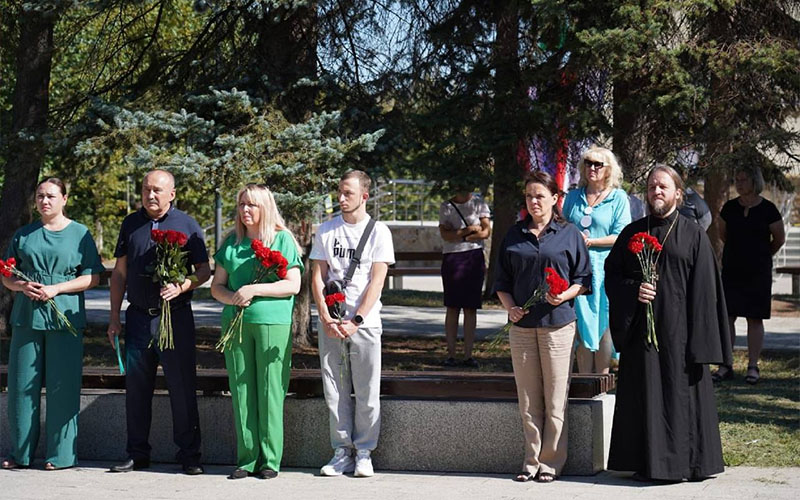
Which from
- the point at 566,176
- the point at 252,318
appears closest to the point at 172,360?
the point at 252,318

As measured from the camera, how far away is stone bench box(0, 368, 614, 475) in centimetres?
720

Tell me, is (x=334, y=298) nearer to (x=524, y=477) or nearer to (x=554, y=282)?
(x=554, y=282)

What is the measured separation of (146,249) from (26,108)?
281 inches

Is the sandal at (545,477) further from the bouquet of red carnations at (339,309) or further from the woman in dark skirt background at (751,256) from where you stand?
the woman in dark skirt background at (751,256)

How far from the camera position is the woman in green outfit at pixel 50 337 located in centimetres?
756

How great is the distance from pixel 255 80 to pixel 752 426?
5.89m

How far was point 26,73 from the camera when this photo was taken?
13.8 m

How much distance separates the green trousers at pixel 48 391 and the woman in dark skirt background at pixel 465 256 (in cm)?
433

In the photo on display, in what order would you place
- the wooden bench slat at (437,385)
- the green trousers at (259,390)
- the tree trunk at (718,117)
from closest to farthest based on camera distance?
the green trousers at (259,390) < the wooden bench slat at (437,385) < the tree trunk at (718,117)

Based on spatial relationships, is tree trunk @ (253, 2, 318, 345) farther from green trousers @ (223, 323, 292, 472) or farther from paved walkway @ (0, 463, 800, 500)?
paved walkway @ (0, 463, 800, 500)

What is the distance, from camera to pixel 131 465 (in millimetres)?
7480

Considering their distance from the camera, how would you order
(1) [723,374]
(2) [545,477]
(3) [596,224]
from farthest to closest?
(1) [723,374]
(3) [596,224]
(2) [545,477]

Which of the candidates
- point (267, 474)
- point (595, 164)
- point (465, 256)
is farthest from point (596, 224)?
point (465, 256)

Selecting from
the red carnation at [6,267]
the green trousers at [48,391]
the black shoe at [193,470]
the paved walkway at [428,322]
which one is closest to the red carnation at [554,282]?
the black shoe at [193,470]
